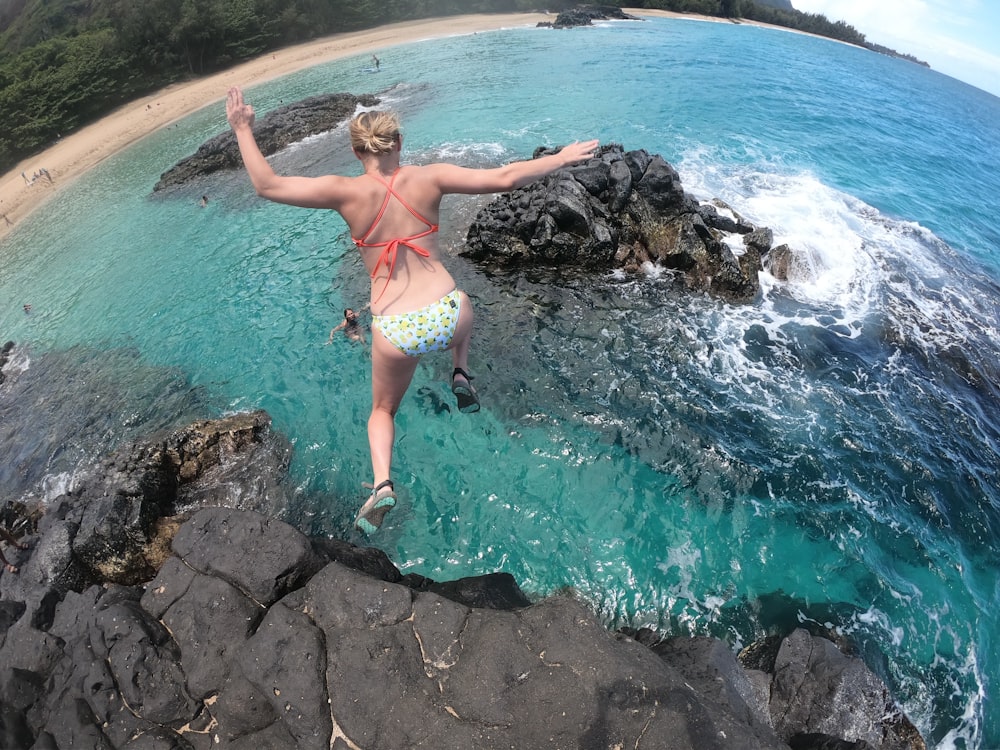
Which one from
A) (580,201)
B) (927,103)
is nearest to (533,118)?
(580,201)

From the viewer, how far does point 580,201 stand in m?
11.8

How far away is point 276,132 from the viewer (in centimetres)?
2161

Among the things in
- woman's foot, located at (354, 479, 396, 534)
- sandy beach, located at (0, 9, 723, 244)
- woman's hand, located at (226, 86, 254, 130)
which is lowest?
sandy beach, located at (0, 9, 723, 244)

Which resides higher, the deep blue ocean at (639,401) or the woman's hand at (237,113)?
the woman's hand at (237,113)

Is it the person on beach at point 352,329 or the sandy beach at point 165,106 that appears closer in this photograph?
the person on beach at point 352,329

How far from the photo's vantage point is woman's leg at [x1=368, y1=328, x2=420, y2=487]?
13.1ft

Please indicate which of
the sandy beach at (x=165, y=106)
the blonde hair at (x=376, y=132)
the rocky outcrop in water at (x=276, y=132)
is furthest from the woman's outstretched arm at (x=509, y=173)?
the sandy beach at (x=165, y=106)

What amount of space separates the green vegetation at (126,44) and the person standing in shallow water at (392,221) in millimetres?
32853

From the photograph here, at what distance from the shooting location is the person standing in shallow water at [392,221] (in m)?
3.08

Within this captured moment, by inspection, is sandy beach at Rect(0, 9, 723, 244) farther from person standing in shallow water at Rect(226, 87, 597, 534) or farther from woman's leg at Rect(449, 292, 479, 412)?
person standing in shallow water at Rect(226, 87, 597, 534)

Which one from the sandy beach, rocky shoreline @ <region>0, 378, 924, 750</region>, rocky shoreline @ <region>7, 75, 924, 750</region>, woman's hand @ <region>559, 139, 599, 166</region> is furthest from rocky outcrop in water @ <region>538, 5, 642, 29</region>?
rocky shoreline @ <region>0, 378, 924, 750</region>

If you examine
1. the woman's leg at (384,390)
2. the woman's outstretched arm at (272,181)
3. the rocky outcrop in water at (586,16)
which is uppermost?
the woman's outstretched arm at (272,181)

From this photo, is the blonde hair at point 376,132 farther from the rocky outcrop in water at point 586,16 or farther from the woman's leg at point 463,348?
the rocky outcrop in water at point 586,16

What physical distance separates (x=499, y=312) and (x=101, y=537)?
7.34 m
